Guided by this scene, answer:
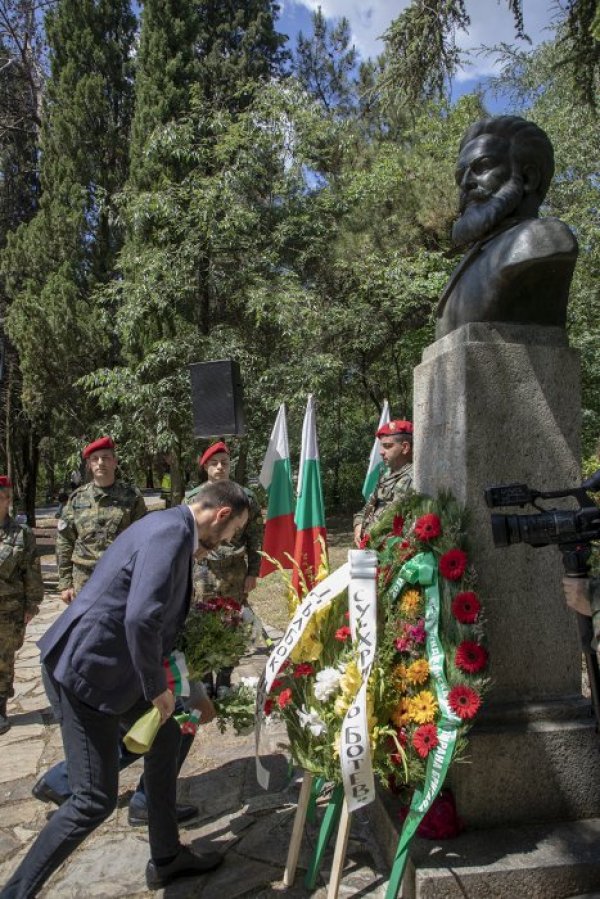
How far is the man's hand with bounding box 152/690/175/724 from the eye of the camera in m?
2.38

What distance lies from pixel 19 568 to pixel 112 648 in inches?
103

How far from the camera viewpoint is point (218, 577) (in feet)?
16.0

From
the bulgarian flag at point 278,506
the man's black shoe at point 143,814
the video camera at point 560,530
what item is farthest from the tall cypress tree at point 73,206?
the video camera at point 560,530

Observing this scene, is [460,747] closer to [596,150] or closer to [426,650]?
[426,650]

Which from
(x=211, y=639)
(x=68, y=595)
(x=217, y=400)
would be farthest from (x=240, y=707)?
(x=217, y=400)

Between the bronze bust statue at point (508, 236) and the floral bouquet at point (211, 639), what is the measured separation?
1.68 meters

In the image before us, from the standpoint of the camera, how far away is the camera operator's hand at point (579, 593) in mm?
2164

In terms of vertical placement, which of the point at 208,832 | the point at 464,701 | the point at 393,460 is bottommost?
the point at 208,832

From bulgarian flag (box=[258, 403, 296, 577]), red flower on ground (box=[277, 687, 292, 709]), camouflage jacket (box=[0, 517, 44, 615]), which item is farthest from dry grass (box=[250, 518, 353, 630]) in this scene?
red flower on ground (box=[277, 687, 292, 709])

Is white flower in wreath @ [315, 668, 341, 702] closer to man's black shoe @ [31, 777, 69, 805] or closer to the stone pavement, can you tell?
the stone pavement

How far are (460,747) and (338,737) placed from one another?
418 mm

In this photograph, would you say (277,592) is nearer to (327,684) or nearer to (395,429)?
(395,429)

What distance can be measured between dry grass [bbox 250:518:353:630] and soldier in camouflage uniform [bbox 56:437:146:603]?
1504 mm

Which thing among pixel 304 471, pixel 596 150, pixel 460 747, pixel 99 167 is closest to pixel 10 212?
pixel 99 167
